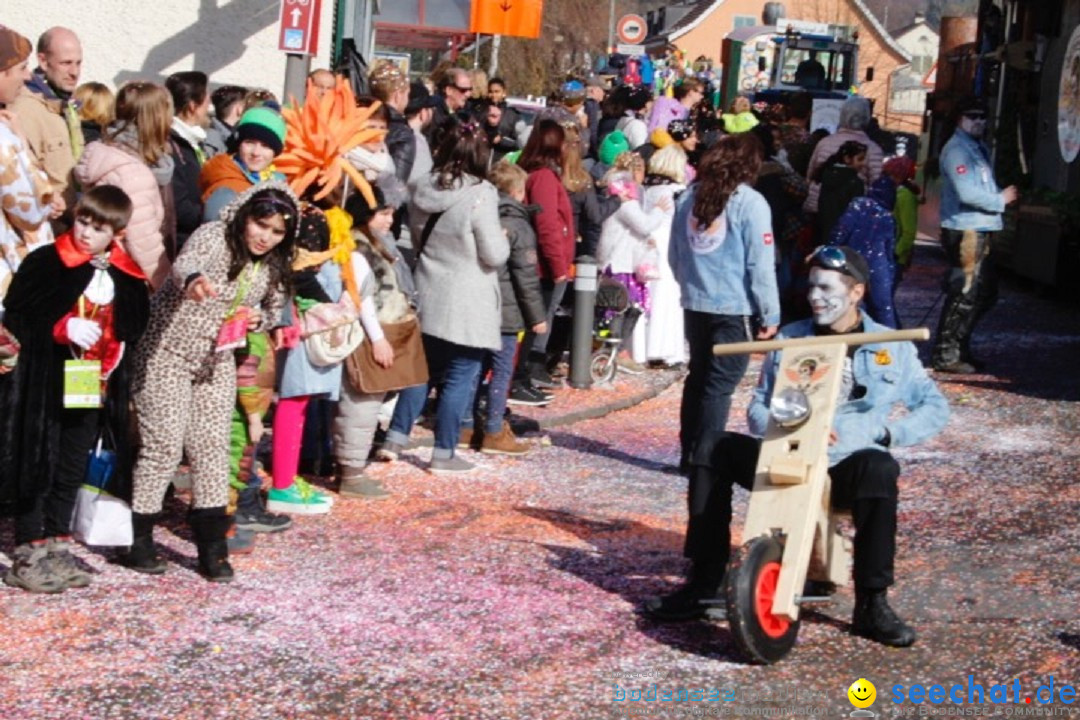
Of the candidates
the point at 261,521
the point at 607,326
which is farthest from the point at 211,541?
the point at 607,326

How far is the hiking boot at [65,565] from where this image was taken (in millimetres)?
6730

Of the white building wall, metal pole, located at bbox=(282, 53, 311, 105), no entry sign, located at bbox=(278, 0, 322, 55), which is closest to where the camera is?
no entry sign, located at bbox=(278, 0, 322, 55)

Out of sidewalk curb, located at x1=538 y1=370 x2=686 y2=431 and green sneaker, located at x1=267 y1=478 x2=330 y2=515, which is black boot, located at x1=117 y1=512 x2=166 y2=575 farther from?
sidewalk curb, located at x1=538 y1=370 x2=686 y2=431

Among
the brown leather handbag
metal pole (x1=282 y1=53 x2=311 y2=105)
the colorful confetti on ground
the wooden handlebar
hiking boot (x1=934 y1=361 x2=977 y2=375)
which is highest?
metal pole (x1=282 y1=53 x2=311 y2=105)

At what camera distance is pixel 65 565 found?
679 cm

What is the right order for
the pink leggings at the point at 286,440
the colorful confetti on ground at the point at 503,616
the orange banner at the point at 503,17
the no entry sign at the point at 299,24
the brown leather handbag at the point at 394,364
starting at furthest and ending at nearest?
the orange banner at the point at 503,17, the no entry sign at the point at 299,24, the brown leather handbag at the point at 394,364, the pink leggings at the point at 286,440, the colorful confetti on ground at the point at 503,616

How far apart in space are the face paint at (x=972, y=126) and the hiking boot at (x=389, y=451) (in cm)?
549

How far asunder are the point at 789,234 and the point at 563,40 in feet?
175

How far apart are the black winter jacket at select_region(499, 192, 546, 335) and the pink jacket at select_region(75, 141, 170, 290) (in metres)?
2.42

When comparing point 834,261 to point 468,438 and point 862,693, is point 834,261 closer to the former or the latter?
point 862,693

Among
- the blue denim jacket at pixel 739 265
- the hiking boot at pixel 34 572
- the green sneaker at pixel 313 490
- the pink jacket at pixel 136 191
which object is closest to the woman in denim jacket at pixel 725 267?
the blue denim jacket at pixel 739 265

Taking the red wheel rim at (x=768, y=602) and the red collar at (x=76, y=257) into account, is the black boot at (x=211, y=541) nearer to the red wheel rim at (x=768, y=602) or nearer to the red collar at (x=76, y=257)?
the red collar at (x=76, y=257)

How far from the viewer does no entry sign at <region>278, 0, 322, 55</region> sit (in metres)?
12.0

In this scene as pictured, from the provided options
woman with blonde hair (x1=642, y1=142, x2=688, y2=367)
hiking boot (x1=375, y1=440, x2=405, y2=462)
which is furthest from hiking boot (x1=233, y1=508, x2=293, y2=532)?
woman with blonde hair (x1=642, y1=142, x2=688, y2=367)
